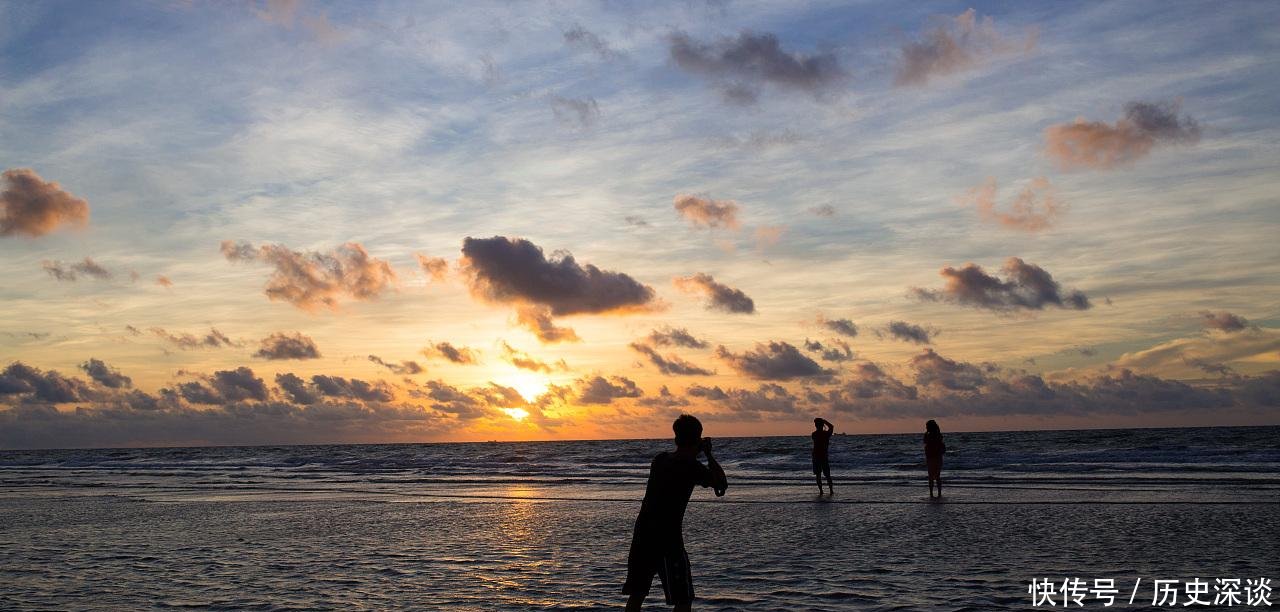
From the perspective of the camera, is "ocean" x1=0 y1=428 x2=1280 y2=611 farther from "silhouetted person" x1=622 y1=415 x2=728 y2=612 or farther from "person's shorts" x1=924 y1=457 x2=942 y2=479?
"silhouetted person" x1=622 y1=415 x2=728 y2=612

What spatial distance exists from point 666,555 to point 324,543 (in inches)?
397

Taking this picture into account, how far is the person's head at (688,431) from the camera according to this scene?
7.56m

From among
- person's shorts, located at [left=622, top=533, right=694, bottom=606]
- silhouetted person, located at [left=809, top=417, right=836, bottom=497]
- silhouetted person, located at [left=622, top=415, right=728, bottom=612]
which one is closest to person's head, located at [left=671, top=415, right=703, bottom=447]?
silhouetted person, located at [left=622, top=415, right=728, bottom=612]

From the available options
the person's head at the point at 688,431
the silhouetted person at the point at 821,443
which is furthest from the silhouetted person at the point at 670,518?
the silhouetted person at the point at 821,443

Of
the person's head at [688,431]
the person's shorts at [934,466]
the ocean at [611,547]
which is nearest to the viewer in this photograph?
the person's head at [688,431]

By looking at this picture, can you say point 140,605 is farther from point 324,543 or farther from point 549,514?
point 549,514

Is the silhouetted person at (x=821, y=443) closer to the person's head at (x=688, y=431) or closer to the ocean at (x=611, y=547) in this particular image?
the ocean at (x=611, y=547)

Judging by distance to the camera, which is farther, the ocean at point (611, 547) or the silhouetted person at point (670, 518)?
the ocean at point (611, 547)

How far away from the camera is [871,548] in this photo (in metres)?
13.9

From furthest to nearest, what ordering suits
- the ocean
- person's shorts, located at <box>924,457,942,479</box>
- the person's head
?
person's shorts, located at <box>924,457,942,479</box>, the ocean, the person's head

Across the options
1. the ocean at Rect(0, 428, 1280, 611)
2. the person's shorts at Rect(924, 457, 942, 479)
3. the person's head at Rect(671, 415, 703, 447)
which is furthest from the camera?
the person's shorts at Rect(924, 457, 942, 479)

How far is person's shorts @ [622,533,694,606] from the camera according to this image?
7645 millimetres

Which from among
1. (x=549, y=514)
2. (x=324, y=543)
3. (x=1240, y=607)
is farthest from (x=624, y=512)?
(x=1240, y=607)

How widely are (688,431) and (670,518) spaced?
75cm
